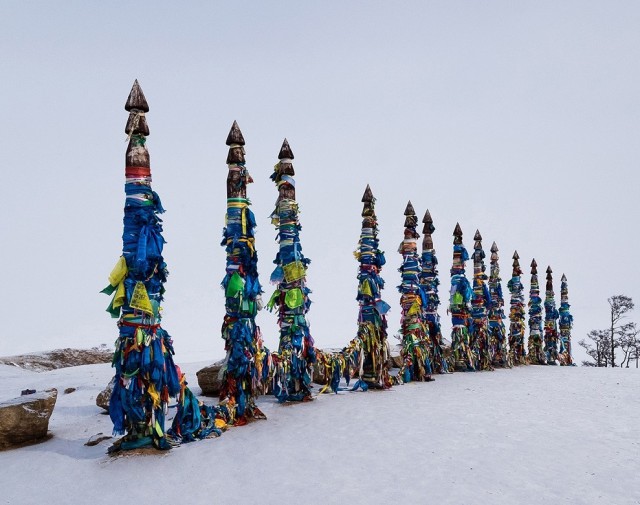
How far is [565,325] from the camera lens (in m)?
30.6

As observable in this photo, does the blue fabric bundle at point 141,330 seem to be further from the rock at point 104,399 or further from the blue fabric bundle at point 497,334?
the blue fabric bundle at point 497,334

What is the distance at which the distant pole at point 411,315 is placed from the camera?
15.9 m

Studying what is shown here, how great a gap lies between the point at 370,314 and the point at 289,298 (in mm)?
3190

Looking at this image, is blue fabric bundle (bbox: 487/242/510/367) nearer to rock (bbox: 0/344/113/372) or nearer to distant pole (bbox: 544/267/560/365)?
distant pole (bbox: 544/267/560/365)

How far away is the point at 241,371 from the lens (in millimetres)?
10023

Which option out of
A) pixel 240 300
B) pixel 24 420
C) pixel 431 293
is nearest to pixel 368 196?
pixel 431 293

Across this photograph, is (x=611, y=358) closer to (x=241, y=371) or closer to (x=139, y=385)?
(x=241, y=371)

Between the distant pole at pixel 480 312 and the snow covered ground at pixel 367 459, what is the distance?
875cm

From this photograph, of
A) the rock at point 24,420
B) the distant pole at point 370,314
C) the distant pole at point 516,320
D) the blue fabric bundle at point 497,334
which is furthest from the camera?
the distant pole at point 516,320

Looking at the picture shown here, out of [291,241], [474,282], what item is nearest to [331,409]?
[291,241]

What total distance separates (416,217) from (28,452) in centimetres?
1289

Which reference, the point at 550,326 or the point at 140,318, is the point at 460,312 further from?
the point at 140,318

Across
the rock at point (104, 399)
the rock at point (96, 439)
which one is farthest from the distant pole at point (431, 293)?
the rock at point (96, 439)

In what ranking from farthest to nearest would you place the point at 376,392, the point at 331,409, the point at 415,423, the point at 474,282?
the point at 474,282
the point at 376,392
the point at 331,409
the point at 415,423
